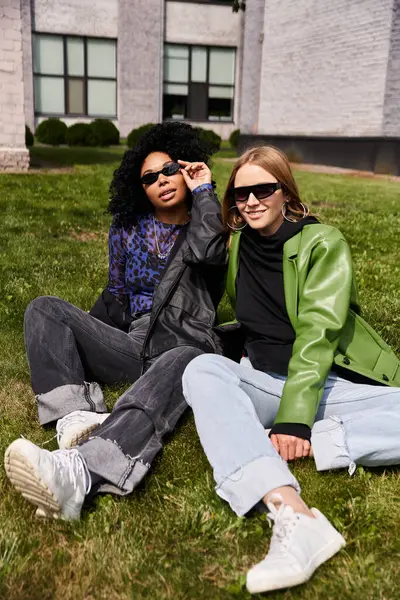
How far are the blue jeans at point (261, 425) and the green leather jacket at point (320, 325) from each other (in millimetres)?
172

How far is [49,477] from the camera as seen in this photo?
273 centimetres

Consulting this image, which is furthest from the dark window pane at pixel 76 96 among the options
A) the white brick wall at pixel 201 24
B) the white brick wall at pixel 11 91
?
the white brick wall at pixel 11 91

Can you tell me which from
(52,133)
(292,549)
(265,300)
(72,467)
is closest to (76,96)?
(52,133)

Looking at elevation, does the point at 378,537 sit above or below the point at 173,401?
below

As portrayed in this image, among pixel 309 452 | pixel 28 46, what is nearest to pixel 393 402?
pixel 309 452

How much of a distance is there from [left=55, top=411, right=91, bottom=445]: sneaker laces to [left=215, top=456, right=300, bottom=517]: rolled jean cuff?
1.01 metres

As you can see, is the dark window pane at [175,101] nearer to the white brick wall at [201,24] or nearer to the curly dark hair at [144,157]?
the white brick wall at [201,24]

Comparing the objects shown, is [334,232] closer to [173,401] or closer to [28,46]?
[173,401]

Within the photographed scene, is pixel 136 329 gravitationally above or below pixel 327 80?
below

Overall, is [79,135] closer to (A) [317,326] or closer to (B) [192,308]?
(B) [192,308]

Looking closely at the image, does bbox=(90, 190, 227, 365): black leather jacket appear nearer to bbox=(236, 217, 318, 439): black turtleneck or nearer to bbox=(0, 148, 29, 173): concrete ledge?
bbox=(236, 217, 318, 439): black turtleneck

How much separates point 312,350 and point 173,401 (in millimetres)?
780

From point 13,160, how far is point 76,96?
20.4 m

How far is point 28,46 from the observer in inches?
1287
